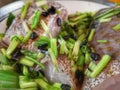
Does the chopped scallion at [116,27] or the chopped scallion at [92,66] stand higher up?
the chopped scallion at [116,27]

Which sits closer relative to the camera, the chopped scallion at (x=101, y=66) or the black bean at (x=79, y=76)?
the chopped scallion at (x=101, y=66)

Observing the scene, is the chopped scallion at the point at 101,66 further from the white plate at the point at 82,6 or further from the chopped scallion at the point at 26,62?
the white plate at the point at 82,6

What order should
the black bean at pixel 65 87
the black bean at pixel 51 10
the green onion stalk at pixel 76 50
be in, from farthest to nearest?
the black bean at pixel 51 10 < the green onion stalk at pixel 76 50 < the black bean at pixel 65 87

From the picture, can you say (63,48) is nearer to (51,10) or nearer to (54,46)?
(54,46)

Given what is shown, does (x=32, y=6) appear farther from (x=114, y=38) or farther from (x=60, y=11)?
(x=114, y=38)

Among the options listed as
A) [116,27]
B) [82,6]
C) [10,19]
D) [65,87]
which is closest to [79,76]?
[65,87]

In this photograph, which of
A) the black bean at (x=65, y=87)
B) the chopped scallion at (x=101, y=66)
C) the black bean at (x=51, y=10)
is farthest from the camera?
the black bean at (x=51, y=10)

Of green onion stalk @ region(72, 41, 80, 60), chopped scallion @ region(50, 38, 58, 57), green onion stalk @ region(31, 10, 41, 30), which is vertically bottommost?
green onion stalk @ region(72, 41, 80, 60)

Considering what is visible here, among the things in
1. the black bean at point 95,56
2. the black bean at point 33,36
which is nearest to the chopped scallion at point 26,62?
the black bean at point 33,36

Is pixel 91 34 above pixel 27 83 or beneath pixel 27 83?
above

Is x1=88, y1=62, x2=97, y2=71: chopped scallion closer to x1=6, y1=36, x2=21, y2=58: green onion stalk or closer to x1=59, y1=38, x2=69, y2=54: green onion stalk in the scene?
x1=59, y1=38, x2=69, y2=54: green onion stalk

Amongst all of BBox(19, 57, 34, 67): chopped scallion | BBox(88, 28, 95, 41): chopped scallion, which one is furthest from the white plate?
BBox(19, 57, 34, 67): chopped scallion

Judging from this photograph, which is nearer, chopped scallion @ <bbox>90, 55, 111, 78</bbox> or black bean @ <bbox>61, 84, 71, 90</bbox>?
chopped scallion @ <bbox>90, 55, 111, 78</bbox>
